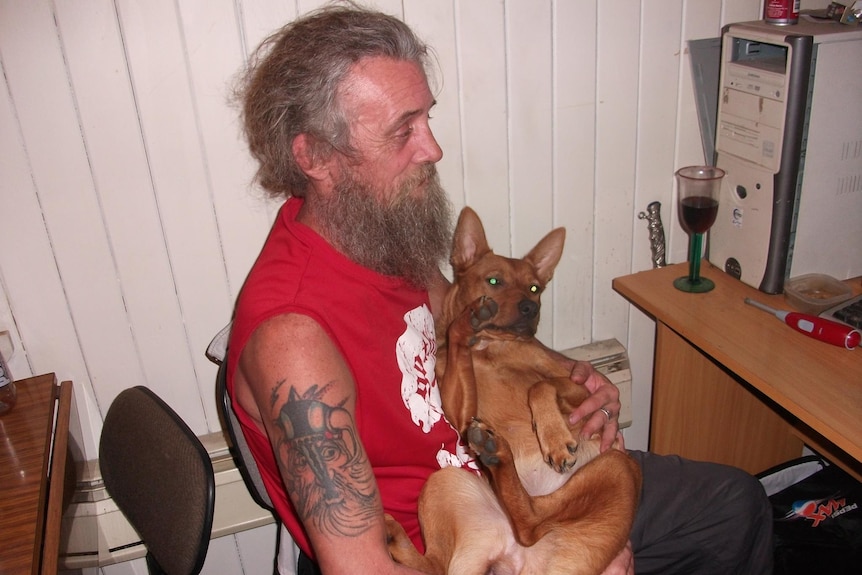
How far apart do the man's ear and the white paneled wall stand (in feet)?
1.34

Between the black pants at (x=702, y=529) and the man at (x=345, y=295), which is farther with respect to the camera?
the black pants at (x=702, y=529)

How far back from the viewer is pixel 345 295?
1588 mm

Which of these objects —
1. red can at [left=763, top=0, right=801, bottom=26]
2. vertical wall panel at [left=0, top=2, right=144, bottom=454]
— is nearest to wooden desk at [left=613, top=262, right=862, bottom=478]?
red can at [left=763, top=0, right=801, bottom=26]

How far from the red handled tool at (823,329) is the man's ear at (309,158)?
1439mm

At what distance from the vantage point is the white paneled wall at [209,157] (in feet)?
5.97

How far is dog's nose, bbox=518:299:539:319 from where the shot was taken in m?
2.10

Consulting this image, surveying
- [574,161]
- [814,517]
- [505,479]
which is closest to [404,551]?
[505,479]

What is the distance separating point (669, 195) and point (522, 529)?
1.45 m

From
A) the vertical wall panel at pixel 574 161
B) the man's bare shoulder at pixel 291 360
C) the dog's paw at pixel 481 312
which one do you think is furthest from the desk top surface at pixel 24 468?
the vertical wall panel at pixel 574 161

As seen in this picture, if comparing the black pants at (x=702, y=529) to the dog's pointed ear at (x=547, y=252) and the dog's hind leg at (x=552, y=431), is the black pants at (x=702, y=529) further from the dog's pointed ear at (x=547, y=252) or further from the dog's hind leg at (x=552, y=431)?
the dog's pointed ear at (x=547, y=252)

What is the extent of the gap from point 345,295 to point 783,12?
166 centimetres

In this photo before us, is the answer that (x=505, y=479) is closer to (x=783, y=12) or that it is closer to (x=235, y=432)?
(x=235, y=432)

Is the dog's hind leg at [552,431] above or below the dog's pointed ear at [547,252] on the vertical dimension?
below

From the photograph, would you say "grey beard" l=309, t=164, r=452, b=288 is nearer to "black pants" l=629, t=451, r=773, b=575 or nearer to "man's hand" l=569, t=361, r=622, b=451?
"man's hand" l=569, t=361, r=622, b=451
